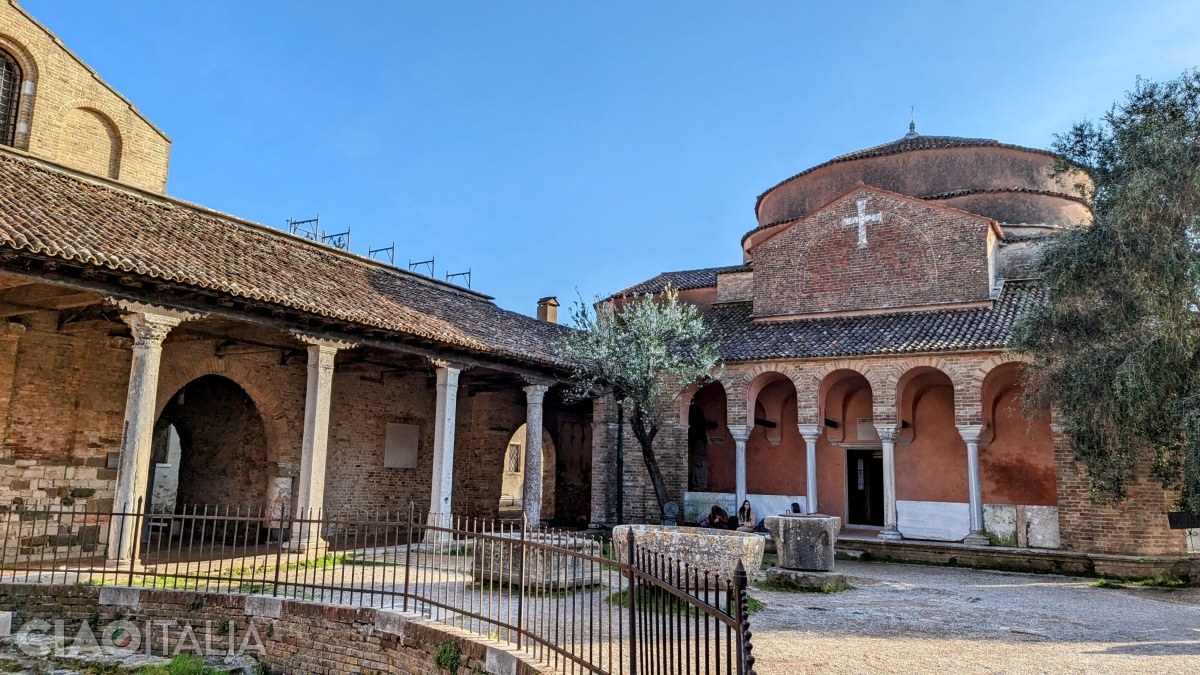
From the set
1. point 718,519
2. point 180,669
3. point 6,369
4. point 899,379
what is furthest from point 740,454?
point 6,369

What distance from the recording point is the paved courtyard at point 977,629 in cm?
666

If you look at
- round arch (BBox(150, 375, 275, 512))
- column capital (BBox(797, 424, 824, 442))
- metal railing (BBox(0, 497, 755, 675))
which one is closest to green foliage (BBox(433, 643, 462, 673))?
metal railing (BBox(0, 497, 755, 675))

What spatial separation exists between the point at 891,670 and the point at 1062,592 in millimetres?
6681

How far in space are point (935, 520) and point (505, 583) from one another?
9.95 m

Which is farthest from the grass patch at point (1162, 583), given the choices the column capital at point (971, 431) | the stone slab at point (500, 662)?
the stone slab at point (500, 662)

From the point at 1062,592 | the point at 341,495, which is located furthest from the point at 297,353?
the point at 1062,592

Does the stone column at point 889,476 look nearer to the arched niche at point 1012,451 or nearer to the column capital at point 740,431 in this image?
the arched niche at point 1012,451

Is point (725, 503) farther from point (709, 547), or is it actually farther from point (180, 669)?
point (180, 669)

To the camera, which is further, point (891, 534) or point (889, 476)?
point (889, 476)

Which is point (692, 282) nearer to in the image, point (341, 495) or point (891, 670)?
point (341, 495)

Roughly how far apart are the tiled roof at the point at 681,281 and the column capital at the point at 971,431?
770cm

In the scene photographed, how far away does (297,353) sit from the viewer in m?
15.6

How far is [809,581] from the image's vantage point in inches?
427

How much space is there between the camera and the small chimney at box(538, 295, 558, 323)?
2609 centimetres
